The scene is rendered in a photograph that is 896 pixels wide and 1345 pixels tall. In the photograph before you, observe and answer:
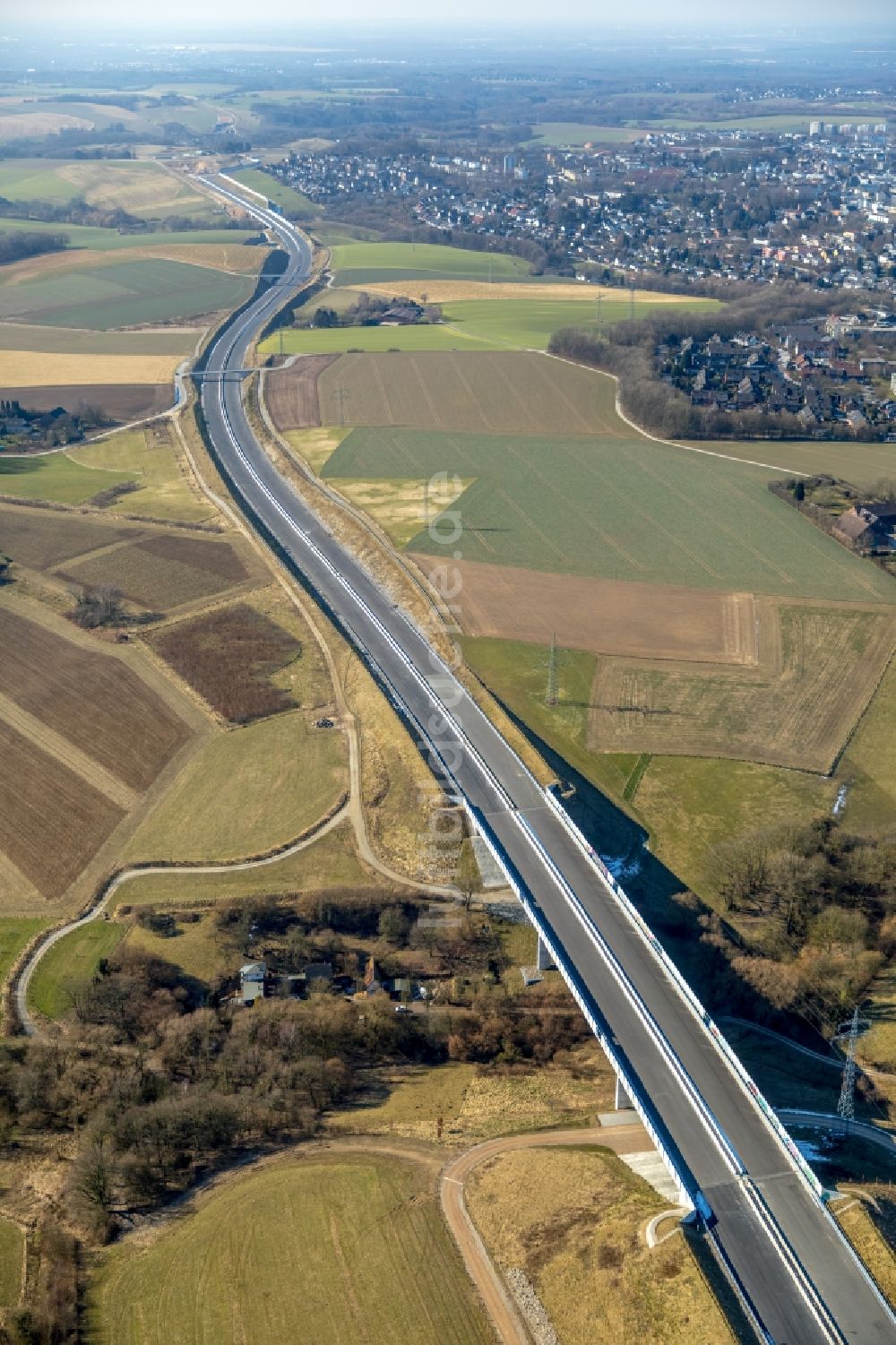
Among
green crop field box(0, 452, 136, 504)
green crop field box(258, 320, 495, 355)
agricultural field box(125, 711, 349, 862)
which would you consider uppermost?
green crop field box(258, 320, 495, 355)

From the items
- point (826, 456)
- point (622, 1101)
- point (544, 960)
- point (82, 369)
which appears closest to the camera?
point (622, 1101)

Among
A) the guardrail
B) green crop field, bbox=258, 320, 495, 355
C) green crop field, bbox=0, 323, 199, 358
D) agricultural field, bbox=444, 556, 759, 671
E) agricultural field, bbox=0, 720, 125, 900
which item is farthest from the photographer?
green crop field, bbox=0, 323, 199, 358

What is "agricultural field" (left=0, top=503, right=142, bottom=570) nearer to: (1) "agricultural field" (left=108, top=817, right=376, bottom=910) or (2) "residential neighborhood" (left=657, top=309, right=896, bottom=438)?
(1) "agricultural field" (left=108, top=817, right=376, bottom=910)

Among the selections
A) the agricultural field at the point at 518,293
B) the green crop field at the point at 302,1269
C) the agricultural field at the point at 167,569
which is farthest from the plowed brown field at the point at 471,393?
the green crop field at the point at 302,1269

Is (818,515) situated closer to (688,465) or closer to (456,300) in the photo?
(688,465)

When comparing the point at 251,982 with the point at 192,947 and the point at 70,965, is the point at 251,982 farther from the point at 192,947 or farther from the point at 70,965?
the point at 70,965

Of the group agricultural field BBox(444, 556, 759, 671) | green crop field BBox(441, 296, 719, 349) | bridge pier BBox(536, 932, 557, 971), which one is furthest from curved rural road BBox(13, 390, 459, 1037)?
green crop field BBox(441, 296, 719, 349)

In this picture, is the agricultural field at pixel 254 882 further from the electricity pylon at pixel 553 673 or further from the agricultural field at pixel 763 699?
the electricity pylon at pixel 553 673

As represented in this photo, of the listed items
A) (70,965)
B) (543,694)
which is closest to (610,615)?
(543,694)
